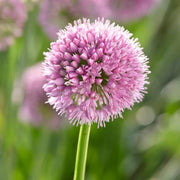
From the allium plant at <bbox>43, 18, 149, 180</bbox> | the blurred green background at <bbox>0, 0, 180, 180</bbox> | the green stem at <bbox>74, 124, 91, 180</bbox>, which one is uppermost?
the blurred green background at <bbox>0, 0, 180, 180</bbox>

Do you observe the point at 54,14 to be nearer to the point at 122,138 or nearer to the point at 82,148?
the point at 82,148

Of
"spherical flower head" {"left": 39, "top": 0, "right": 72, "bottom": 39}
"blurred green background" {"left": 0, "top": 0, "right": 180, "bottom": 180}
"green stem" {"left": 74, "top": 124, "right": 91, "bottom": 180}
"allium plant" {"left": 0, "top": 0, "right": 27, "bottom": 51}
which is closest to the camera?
"green stem" {"left": 74, "top": 124, "right": 91, "bottom": 180}

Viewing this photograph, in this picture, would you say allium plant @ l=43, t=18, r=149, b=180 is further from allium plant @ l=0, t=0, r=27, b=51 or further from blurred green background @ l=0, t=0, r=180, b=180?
blurred green background @ l=0, t=0, r=180, b=180

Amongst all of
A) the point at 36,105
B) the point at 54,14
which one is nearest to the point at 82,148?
the point at 54,14

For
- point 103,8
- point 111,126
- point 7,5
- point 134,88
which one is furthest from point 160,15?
point 134,88

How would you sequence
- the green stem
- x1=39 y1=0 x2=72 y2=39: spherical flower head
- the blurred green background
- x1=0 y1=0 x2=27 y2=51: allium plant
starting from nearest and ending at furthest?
the green stem, x1=0 y1=0 x2=27 y2=51: allium plant, x1=39 y1=0 x2=72 y2=39: spherical flower head, the blurred green background

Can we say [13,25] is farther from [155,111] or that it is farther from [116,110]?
[155,111]

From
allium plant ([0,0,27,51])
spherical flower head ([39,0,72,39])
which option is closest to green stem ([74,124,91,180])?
allium plant ([0,0,27,51])
